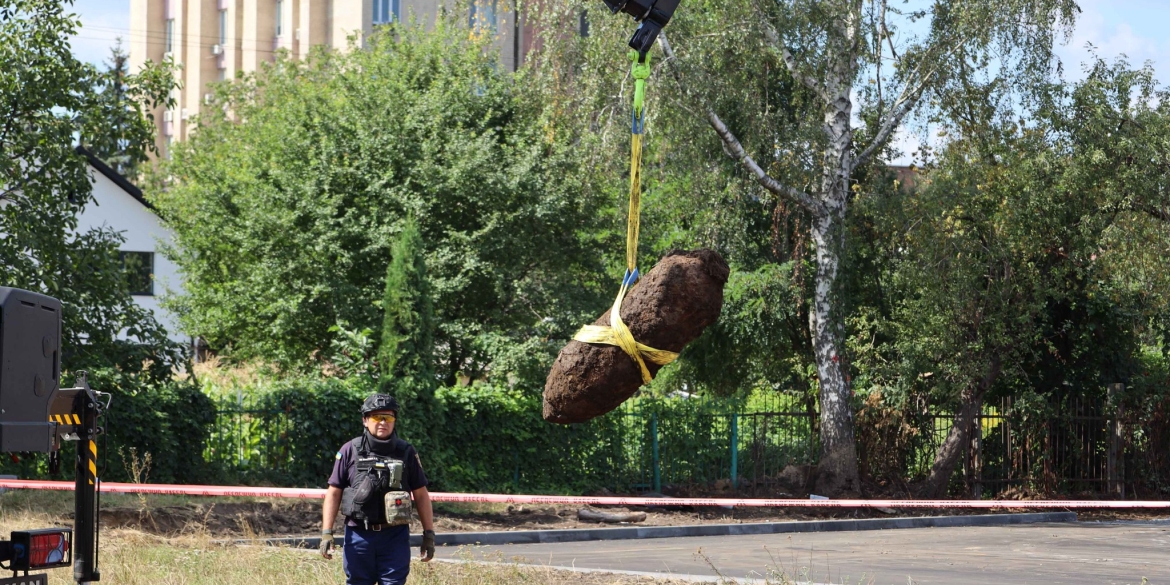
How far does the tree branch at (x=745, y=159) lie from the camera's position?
62.2 feet

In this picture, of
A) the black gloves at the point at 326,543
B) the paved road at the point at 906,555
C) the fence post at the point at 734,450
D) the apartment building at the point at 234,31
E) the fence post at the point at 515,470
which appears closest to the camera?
the black gloves at the point at 326,543

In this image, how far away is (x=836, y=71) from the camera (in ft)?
64.8

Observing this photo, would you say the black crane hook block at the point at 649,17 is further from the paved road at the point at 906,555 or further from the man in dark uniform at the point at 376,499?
the paved road at the point at 906,555

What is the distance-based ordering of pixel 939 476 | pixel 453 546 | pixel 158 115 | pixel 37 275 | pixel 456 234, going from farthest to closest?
pixel 158 115 < pixel 456 234 < pixel 939 476 < pixel 37 275 < pixel 453 546

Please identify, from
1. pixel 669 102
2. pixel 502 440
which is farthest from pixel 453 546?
pixel 669 102

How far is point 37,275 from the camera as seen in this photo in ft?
53.5

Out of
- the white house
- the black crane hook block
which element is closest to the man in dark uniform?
the black crane hook block

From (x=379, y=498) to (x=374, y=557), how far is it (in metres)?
0.36

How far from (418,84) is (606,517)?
13.8 metres

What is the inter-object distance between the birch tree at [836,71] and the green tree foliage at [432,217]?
3.35 metres

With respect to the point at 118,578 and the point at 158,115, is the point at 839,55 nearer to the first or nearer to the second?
the point at 118,578

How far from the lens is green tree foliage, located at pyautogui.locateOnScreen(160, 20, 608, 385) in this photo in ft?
77.4

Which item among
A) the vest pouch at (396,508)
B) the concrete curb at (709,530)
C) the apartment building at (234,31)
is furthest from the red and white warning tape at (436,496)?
the apartment building at (234,31)

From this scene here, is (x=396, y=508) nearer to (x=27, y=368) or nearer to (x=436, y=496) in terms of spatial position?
(x=27, y=368)
